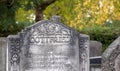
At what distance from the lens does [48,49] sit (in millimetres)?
10125

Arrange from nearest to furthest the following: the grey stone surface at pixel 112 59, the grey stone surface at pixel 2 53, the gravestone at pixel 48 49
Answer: the grey stone surface at pixel 112 59, the gravestone at pixel 48 49, the grey stone surface at pixel 2 53

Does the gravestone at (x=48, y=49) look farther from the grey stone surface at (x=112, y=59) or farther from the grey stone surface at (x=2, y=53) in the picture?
the grey stone surface at (x=2, y=53)

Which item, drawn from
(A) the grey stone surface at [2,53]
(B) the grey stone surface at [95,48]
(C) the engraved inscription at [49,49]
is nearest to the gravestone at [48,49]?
(C) the engraved inscription at [49,49]

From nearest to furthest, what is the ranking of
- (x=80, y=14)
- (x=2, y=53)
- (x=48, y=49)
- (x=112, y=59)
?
(x=112, y=59) < (x=48, y=49) < (x=2, y=53) < (x=80, y=14)

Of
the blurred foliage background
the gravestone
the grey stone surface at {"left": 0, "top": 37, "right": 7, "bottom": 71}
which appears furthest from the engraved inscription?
the blurred foliage background

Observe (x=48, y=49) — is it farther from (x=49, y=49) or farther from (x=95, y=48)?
(x=95, y=48)

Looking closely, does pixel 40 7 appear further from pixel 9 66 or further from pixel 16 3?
pixel 9 66

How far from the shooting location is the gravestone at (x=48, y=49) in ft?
32.9

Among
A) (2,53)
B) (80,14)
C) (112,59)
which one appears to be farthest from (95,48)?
(112,59)

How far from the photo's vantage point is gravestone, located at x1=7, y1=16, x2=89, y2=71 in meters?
10.0

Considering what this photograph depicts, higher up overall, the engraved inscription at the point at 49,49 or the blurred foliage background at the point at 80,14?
the blurred foliage background at the point at 80,14

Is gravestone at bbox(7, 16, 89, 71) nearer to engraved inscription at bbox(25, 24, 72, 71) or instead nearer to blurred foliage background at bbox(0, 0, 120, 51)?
engraved inscription at bbox(25, 24, 72, 71)

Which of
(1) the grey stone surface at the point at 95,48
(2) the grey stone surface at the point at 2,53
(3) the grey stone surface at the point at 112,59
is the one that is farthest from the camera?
(1) the grey stone surface at the point at 95,48

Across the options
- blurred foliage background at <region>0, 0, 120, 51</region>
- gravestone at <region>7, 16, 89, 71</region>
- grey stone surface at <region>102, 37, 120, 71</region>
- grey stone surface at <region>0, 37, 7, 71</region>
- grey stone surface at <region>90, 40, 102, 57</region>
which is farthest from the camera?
grey stone surface at <region>90, 40, 102, 57</region>
